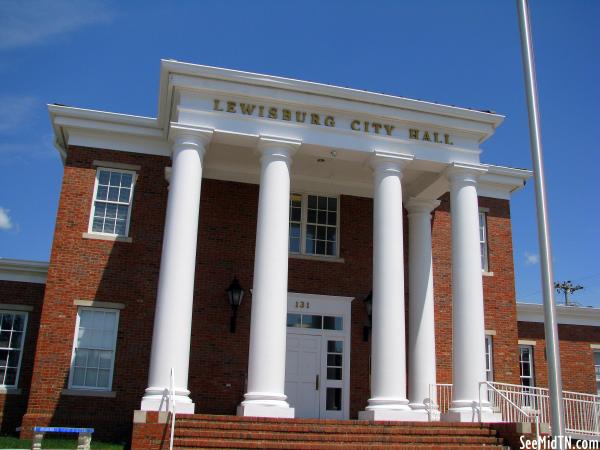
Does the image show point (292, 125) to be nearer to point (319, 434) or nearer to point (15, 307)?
point (319, 434)

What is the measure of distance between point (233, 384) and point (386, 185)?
6.43 m

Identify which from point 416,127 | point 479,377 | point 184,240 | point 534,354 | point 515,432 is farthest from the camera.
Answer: point 534,354

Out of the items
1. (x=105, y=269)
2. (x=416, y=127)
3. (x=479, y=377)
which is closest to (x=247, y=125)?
(x=416, y=127)

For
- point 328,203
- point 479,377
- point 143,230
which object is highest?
point 328,203

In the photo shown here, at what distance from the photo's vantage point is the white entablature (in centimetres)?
1585

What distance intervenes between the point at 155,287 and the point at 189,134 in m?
4.47

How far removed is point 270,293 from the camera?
1477 cm

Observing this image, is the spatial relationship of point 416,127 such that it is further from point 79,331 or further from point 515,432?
point 79,331

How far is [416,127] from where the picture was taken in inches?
671

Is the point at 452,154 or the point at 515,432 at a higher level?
the point at 452,154

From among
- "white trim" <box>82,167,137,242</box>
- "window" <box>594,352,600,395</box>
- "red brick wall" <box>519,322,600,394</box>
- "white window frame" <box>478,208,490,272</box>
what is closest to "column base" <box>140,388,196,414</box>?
"white trim" <box>82,167,137,242</box>

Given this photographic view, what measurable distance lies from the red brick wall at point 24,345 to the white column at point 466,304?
10.8 m

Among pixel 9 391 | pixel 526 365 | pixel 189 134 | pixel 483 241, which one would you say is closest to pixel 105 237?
pixel 189 134

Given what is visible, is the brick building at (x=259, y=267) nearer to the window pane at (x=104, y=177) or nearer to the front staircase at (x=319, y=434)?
the window pane at (x=104, y=177)
